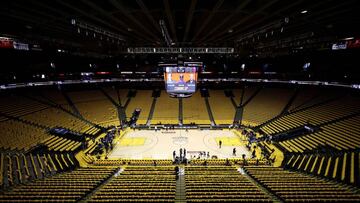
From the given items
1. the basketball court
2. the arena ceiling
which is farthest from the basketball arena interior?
the basketball court

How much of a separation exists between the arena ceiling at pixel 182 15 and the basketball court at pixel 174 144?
489 inches

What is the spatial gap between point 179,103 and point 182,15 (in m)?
26.2

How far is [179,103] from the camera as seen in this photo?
35.8 meters

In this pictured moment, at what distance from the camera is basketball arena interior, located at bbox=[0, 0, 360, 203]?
32.7 feet

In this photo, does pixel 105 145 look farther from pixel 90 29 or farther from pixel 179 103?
pixel 179 103

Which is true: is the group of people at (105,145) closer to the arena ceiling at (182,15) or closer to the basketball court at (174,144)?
the basketball court at (174,144)

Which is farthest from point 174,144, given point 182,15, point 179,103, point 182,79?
point 182,15

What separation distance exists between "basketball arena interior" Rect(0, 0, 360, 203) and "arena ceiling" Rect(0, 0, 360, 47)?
9cm

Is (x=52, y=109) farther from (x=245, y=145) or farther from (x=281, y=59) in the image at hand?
(x=281, y=59)

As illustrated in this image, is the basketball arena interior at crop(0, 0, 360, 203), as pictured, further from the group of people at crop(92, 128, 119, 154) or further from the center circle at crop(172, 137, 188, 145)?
the center circle at crop(172, 137, 188, 145)

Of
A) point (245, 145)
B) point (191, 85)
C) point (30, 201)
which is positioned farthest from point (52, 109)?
point (245, 145)

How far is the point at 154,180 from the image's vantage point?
41.5 feet

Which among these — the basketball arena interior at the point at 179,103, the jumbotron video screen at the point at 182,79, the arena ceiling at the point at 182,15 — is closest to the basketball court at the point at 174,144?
the basketball arena interior at the point at 179,103

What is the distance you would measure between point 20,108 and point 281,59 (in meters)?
38.2
